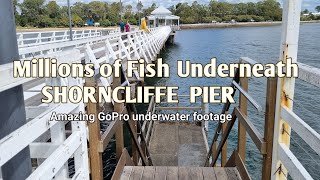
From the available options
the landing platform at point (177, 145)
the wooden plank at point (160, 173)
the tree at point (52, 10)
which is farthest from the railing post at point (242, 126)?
the tree at point (52, 10)

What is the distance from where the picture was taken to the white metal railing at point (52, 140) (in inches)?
55.8

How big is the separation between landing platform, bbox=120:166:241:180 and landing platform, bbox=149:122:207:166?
375 centimetres

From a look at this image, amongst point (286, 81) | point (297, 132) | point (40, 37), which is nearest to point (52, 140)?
point (297, 132)

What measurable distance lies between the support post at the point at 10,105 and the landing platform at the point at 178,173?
6.51 feet

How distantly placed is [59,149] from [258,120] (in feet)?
36.7

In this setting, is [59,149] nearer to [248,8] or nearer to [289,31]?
[289,31]

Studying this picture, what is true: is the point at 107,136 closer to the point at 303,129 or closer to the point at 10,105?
the point at 10,105

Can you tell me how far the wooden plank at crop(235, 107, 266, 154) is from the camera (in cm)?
263

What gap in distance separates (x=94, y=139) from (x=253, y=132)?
1313 millimetres

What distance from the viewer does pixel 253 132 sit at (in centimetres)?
289

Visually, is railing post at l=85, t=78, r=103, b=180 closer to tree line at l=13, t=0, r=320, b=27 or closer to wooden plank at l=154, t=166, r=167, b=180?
wooden plank at l=154, t=166, r=167, b=180

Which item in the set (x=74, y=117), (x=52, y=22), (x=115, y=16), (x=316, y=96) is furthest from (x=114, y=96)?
(x=115, y=16)

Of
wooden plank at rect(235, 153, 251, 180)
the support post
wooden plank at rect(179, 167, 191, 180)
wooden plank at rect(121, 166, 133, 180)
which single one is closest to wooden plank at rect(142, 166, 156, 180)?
wooden plank at rect(121, 166, 133, 180)

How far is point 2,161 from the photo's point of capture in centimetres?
130
